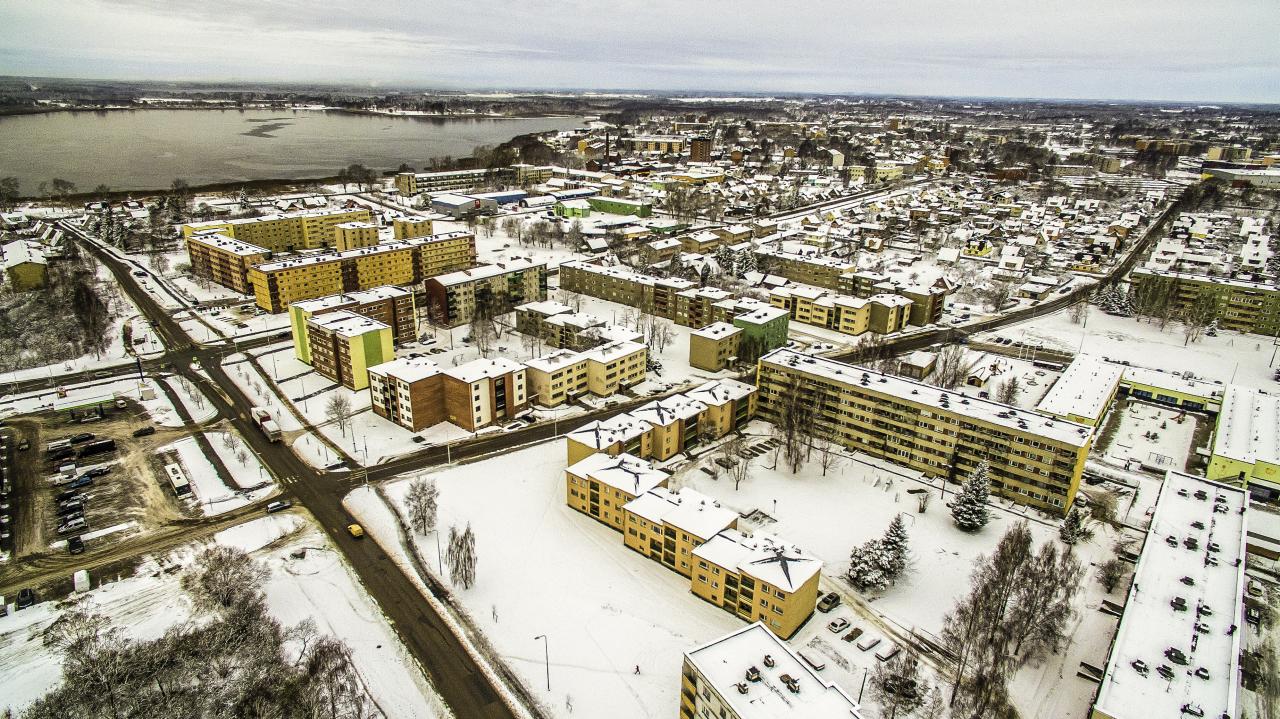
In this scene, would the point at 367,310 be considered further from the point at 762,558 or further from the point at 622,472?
the point at 762,558

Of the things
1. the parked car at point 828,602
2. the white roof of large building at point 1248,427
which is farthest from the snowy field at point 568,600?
the white roof of large building at point 1248,427

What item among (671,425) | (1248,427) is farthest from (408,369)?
(1248,427)

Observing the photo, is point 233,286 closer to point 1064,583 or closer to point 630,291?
point 630,291

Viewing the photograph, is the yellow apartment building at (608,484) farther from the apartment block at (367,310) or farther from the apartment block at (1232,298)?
the apartment block at (1232,298)

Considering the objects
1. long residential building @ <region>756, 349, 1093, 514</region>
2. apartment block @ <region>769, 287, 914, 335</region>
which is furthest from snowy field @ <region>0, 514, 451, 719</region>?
apartment block @ <region>769, 287, 914, 335</region>

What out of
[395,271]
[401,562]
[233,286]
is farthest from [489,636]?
[233,286]

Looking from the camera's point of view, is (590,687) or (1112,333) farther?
(1112,333)
